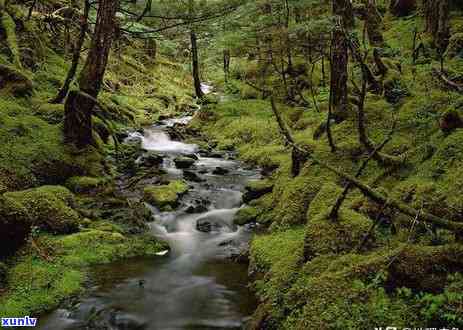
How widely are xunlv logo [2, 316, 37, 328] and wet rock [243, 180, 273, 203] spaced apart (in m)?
6.19

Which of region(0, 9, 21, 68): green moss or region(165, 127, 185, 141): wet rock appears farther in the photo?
region(165, 127, 185, 141): wet rock

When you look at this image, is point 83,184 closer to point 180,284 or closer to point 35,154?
point 35,154

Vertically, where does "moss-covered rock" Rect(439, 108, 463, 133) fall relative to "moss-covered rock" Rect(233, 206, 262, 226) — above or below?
above

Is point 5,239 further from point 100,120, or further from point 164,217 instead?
point 100,120

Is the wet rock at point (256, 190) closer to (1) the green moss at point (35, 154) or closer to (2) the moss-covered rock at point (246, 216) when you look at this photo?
(2) the moss-covered rock at point (246, 216)

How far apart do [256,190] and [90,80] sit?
4977 millimetres

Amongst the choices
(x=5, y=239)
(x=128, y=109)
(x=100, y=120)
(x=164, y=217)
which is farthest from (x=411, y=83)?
(x=128, y=109)

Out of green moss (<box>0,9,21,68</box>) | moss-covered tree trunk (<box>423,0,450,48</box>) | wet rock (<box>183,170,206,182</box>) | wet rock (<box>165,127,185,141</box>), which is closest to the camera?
wet rock (<box>183,170,206,182</box>)

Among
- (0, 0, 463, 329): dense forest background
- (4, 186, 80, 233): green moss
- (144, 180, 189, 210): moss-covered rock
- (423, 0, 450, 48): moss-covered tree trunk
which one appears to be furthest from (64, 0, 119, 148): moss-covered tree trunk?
(423, 0, 450, 48): moss-covered tree trunk

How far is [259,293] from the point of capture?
6062mm

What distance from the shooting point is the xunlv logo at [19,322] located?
16.5 ft

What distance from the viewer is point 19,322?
5.13 metres

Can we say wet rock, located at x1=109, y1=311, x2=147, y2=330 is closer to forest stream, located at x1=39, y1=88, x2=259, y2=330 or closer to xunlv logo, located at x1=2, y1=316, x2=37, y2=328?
forest stream, located at x1=39, y1=88, x2=259, y2=330

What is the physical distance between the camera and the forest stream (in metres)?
5.55
